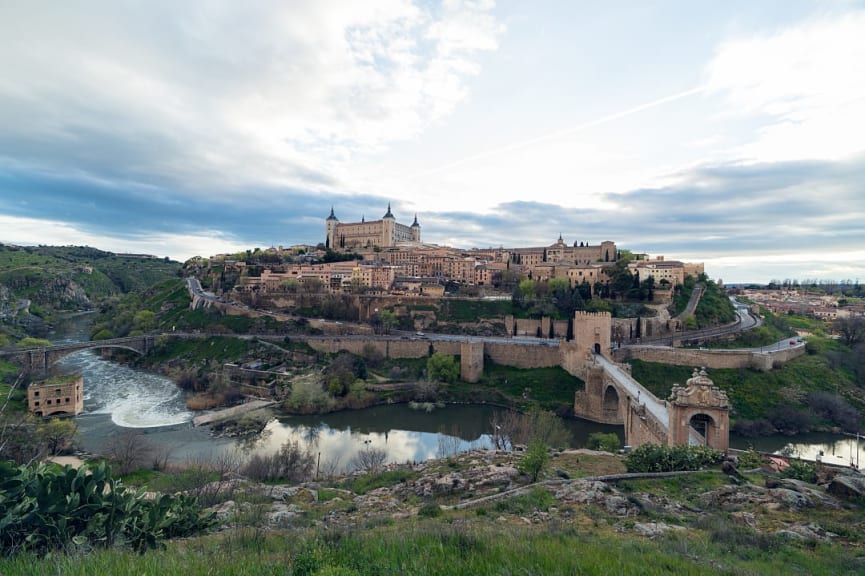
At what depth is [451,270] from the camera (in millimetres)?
55594

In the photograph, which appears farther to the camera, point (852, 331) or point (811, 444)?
point (852, 331)

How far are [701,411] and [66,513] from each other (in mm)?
15115

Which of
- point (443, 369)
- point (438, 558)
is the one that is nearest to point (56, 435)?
point (438, 558)

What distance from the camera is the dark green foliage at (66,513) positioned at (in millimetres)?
4230

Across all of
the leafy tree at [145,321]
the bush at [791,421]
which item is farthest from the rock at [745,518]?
the leafy tree at [145,321]

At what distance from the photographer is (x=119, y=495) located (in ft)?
16.7

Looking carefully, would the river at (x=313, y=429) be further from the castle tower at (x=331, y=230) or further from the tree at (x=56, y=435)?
the castle tower at (x=331, y=230)

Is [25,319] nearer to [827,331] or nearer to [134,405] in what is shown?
[134,405]

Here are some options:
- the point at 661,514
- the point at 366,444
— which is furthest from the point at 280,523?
the point at 366,444

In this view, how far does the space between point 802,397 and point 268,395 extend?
35.5 metres

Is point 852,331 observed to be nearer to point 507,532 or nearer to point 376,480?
point 376,480

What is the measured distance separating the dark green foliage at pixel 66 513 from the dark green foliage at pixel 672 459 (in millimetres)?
11345

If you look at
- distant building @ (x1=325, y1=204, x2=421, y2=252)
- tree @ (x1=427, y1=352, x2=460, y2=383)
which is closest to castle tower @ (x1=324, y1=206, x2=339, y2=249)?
distant building @ (x1=325, y1=204, x2=421, y2=252)

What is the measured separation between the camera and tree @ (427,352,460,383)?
31391mm
